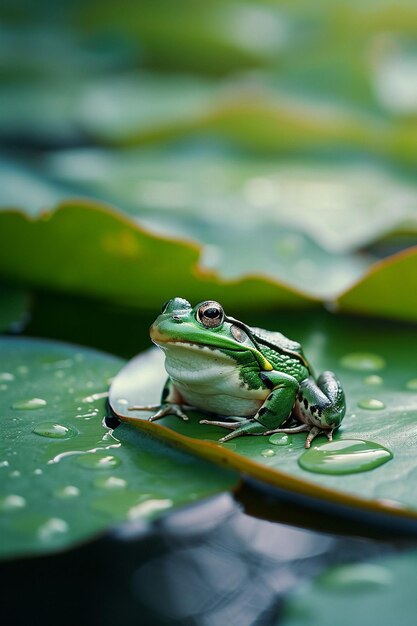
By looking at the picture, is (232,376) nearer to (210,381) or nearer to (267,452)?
(210,381)

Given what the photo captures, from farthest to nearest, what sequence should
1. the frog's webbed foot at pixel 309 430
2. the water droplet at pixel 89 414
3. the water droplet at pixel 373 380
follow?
the water droplet at pixel 373 380 < the water droplet at pixel 89 414 < the frog's webbed foot at pixel 309 430

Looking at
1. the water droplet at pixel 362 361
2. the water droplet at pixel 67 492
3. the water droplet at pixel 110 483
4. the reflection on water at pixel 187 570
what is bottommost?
the reflection on water at pixel 187 570

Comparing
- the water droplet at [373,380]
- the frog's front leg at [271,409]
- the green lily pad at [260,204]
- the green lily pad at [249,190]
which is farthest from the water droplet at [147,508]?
the green lily pad at [249,190]

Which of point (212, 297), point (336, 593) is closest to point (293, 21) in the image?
point (212, 297)

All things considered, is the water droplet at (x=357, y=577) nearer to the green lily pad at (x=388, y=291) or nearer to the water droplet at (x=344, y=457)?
the water droplet at (x=344, y=457)

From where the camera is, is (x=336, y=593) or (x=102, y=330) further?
(x=102, y=330)

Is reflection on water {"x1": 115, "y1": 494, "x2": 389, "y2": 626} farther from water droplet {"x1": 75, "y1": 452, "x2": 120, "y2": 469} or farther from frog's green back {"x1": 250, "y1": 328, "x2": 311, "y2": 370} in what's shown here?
frog's green back {"x1": 250, "y1": 328, "x2": 311, "y2": 370}

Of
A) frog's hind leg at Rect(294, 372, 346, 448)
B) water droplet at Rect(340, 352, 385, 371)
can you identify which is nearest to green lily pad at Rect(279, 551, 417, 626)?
frog's hind leg at Rect(294, 372, 346, 448)

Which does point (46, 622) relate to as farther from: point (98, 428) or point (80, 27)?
point (80, 27)
